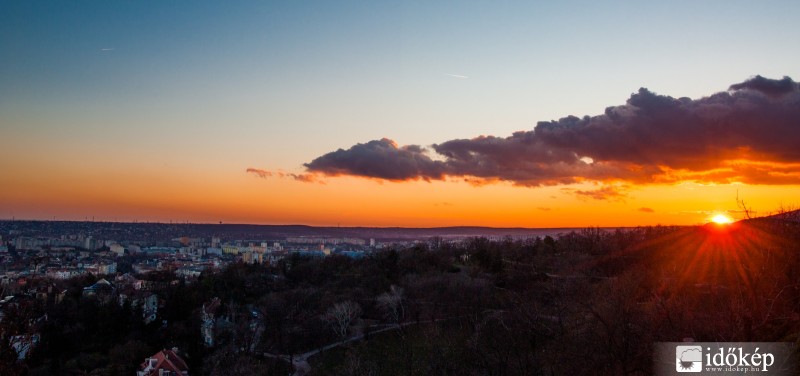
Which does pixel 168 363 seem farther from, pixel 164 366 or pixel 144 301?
pixel 144 301

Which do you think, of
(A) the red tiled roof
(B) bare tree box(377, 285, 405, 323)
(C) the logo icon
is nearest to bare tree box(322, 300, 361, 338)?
(B) bare tree box(377, 285, 405, 323)

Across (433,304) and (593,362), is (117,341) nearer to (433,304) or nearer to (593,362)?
(433,304)

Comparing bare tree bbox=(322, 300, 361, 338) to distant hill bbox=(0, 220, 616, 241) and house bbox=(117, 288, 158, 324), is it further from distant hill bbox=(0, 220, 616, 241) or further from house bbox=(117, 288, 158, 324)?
distant hill bbox=(0, 220, 616, 241)

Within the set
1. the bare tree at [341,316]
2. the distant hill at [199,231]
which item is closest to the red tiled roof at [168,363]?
the bare tree at [341,316]

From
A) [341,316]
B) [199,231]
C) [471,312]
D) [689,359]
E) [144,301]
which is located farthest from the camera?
[199,231]

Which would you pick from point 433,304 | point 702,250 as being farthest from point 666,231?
point 433,304

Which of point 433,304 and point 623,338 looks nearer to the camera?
point 623,338

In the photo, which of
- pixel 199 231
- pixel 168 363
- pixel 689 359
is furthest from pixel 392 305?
pixel 199 231
